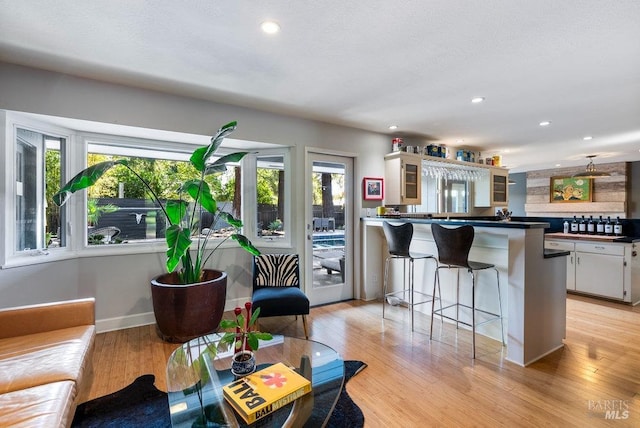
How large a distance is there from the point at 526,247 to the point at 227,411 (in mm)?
2417

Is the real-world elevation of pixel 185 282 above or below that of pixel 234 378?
above

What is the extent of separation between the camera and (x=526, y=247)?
2439mm

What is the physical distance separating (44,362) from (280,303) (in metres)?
1.63

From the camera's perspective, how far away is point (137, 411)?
1.89 meters

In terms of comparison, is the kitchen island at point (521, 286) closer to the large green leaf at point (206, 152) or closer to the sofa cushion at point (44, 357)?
the large green leaf at point (206, 152)

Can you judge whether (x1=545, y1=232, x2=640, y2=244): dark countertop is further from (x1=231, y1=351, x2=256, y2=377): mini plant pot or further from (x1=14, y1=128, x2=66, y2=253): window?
(x1=14, y1=128, x2=66, y2=253): window

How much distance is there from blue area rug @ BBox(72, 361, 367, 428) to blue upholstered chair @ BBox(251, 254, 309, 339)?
37.7 inches

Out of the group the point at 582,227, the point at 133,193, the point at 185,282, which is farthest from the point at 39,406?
the point at 582,227

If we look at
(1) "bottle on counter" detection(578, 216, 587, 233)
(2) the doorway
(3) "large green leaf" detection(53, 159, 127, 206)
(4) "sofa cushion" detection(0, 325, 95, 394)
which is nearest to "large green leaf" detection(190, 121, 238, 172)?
(3) "large green leaf" detection(53, 159, 127, 206)

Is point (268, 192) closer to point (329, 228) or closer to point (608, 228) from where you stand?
point (329, 228)

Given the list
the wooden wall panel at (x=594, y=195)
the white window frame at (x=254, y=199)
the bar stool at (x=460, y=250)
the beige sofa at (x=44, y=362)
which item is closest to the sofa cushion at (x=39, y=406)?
the beige sofa at (x=44, y=362)

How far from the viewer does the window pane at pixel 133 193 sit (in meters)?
3.20

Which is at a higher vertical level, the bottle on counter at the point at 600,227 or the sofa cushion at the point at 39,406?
the bottle on counter at the point at 600,227

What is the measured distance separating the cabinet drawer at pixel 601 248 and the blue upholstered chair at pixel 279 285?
411 centimetres
